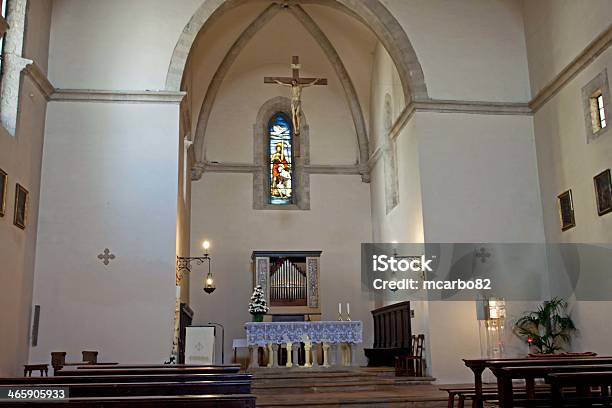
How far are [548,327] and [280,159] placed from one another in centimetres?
953

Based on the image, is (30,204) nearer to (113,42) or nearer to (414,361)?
(113,42)

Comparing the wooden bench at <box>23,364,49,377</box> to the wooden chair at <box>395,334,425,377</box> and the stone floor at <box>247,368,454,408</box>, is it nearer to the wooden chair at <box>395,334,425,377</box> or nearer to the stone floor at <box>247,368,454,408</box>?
the stone floor at <box>247,368,454,408</box>

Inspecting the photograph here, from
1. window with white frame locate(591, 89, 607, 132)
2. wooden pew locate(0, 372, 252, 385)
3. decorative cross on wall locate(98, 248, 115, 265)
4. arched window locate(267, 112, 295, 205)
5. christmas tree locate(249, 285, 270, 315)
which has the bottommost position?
wooden pew locate(0, 372, 252, 385)

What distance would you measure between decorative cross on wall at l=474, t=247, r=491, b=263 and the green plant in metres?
1.37

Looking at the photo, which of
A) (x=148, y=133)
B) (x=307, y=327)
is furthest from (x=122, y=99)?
(x=307, y=327)

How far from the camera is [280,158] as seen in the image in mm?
20094

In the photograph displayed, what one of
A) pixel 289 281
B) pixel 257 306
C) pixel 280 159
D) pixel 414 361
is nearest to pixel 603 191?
pixel 414 361

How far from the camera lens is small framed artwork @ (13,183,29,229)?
1169cm

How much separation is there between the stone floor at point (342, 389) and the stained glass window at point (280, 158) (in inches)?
283

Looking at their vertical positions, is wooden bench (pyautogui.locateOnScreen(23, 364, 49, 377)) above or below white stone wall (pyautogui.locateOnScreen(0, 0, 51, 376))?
below

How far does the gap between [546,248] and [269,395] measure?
661 centimetres

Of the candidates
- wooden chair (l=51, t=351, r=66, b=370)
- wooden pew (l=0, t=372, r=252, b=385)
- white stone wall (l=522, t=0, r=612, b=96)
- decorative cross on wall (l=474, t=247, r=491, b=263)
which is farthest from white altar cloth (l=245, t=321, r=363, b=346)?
wooden pew (l=0, t=372, r=252, b=385)

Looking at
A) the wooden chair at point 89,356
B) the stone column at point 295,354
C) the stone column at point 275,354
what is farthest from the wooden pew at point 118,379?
the stone column at point 295,354

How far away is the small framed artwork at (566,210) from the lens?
13.1 metres
